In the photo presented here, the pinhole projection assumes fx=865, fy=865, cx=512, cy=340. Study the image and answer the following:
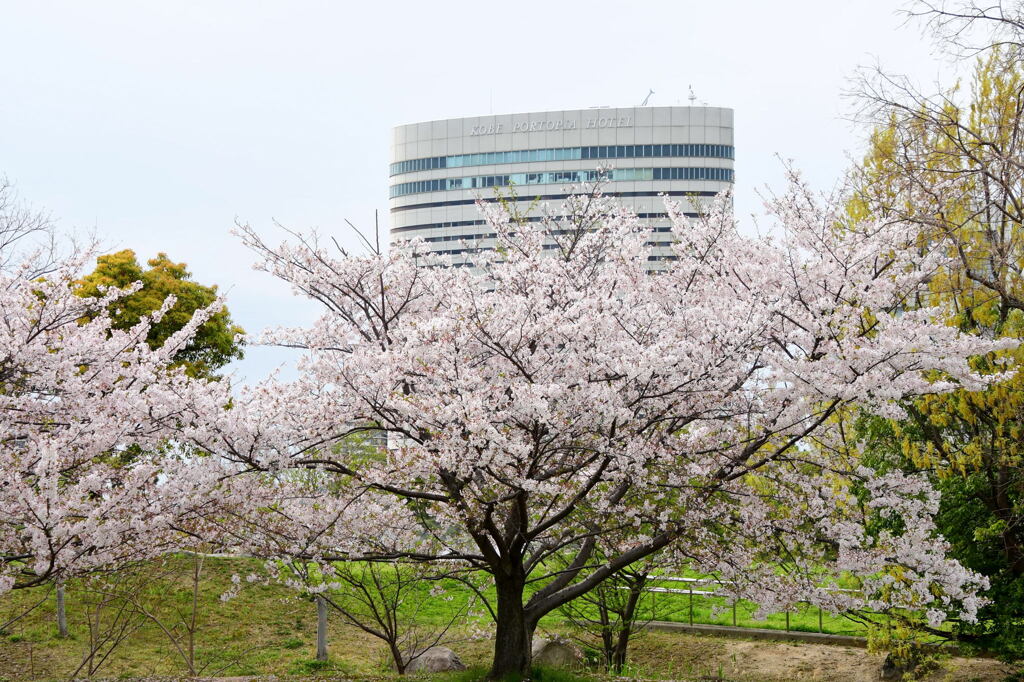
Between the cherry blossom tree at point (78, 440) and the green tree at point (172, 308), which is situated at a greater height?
the green tree at point (172, 308)

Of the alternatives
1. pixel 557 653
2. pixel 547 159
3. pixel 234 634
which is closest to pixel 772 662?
pixel 557 653

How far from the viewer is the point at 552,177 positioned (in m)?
70.7

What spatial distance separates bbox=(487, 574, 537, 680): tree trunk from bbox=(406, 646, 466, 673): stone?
461 centimetres

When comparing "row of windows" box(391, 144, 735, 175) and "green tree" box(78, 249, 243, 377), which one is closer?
"green tree" box(78, 249, 243, 377)

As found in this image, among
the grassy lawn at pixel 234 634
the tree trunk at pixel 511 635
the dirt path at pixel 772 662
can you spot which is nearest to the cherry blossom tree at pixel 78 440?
the tree trunk at pixel 511 635

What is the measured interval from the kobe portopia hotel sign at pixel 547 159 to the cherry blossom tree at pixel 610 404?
53181 mm

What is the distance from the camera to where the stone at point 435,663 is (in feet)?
47.0

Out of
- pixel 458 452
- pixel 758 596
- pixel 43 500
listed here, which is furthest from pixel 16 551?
pixel 758 596

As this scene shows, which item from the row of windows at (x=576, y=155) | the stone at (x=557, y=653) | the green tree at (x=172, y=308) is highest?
the row of windows at (x=576, y=155)

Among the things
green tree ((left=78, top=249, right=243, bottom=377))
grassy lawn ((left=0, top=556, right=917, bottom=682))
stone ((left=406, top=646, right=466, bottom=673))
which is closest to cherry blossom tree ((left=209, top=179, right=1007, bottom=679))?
grassy lawn ((left=0, top=556, right=917, bottom=682))

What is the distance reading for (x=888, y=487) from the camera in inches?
373

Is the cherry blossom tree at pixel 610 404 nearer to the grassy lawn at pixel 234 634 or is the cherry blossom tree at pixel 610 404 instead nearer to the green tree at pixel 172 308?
the grassy lawn at pixel 234 634

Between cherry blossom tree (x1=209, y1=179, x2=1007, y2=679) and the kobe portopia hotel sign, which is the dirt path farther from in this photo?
the kobe portopia hotel sign

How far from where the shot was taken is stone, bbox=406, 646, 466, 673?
1432cm
